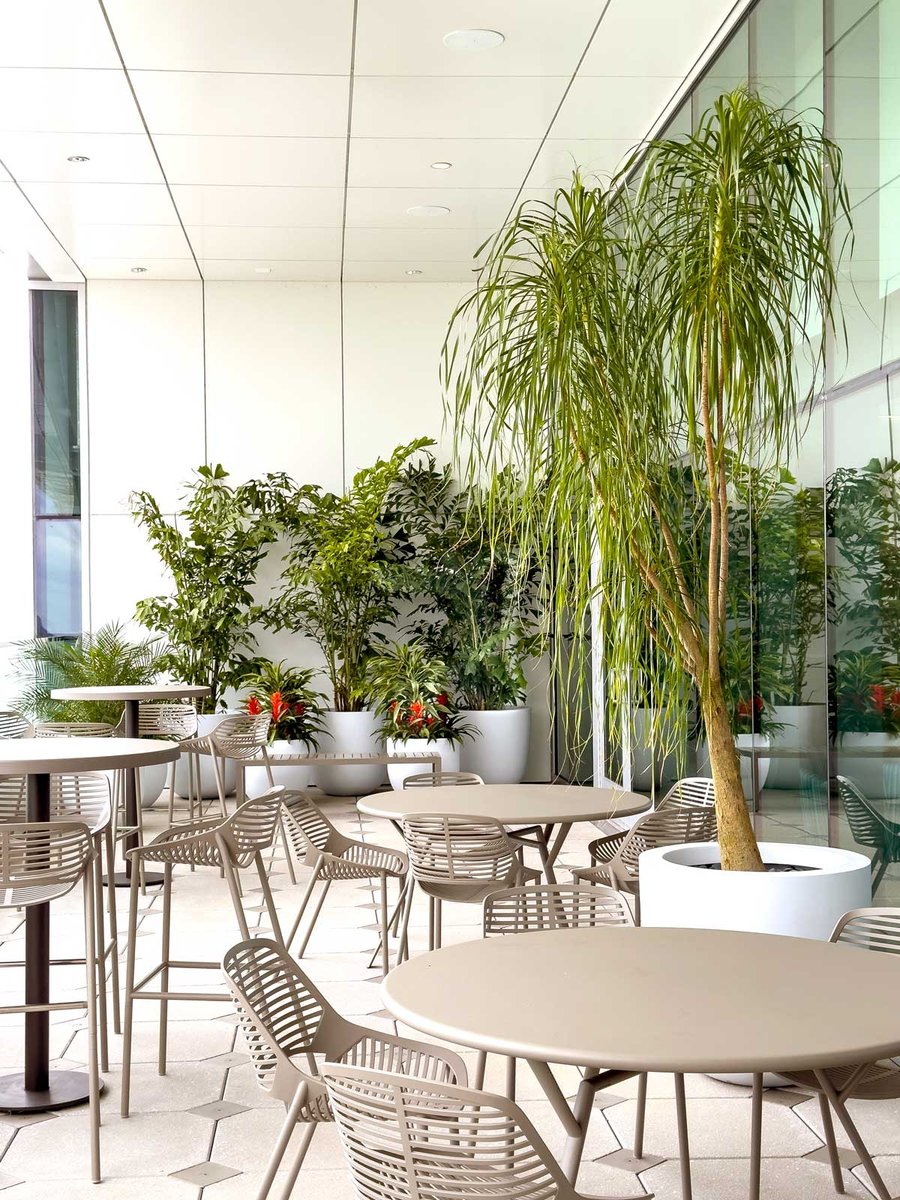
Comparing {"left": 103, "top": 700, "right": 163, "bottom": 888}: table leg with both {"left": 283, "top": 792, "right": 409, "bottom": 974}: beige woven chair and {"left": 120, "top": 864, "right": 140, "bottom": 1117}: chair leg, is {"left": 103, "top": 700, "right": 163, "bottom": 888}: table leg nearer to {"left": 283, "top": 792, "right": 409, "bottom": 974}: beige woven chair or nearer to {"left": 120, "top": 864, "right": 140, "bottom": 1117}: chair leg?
{"left": 283, "top": 792, "right": 409, "bottom": 974}: beige woven chair

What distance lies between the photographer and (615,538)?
3.63 metres

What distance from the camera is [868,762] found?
13.8 ft

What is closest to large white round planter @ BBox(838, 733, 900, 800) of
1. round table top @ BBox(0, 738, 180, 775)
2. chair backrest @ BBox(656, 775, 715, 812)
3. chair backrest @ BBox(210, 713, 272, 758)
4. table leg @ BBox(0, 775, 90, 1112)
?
chair backrest @ BBox(656, 775, 715, 812)

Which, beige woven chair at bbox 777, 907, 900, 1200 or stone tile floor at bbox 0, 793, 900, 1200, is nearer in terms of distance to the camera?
beige woven chair at bbox 777, 907, 900, 1200

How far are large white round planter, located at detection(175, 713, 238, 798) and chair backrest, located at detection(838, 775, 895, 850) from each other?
6.02 m

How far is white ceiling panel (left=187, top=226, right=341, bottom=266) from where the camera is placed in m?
9.11

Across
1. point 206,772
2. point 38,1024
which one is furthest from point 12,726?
point 206,772

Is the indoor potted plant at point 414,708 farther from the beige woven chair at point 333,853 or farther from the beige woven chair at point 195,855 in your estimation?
the beige woven chair at point 195,855

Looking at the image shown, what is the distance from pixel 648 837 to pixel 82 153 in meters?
5.50

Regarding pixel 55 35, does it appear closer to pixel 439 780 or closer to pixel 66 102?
pixel 66 102

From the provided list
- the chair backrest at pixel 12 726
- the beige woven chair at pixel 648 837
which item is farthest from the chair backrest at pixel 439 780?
the chair backrest at pixel 12 726

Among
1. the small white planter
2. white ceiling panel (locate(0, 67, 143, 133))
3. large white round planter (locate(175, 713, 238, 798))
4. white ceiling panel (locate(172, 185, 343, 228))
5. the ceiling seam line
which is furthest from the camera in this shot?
large white round planter (locate(175, 713, 238, 798))

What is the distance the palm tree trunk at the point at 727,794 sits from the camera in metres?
3.70

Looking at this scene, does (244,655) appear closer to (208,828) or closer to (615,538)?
(208,828)
